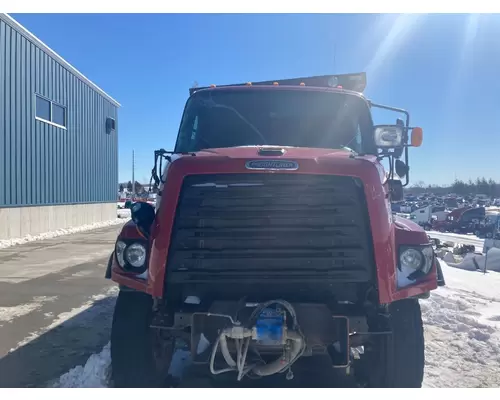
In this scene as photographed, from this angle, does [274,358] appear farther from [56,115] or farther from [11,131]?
[56,115]

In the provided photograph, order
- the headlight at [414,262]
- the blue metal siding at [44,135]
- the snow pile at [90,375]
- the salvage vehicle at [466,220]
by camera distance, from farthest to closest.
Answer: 1. the salvage vehicle at [466,220]
2. the blue metal siding at [44,135]
3. the snow pile at [90,375]
4. the headlight at [414,262]

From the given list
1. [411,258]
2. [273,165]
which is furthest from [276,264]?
[411,258]

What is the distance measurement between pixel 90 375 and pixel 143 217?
5.15ft

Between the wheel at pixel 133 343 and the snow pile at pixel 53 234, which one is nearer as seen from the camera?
the wheel at pixel 133 343

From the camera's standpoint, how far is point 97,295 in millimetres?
6945

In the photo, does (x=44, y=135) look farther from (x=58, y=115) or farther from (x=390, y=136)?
(x=390, y=136)

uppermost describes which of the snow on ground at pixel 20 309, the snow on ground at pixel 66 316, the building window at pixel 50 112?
the building window at pixel 50 112

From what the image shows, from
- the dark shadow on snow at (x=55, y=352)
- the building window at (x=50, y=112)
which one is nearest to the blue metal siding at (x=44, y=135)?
the building window at (x=50, y=112)

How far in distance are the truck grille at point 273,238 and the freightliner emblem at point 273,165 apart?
127mm

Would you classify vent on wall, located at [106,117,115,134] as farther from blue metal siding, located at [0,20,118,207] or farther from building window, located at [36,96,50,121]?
building window, located at [36,96,50,121]

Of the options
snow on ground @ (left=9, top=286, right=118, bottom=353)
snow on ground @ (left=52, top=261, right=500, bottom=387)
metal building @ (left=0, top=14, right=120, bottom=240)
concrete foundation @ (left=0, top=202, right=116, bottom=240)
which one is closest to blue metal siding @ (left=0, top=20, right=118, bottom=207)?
metal building @ (left=0, top=14, right=120, bottom=240)

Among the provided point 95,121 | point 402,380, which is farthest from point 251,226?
point 95,121

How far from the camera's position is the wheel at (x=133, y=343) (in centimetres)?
329

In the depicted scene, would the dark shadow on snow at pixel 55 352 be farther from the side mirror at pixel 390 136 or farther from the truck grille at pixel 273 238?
the side mirror at pixel 390 136
